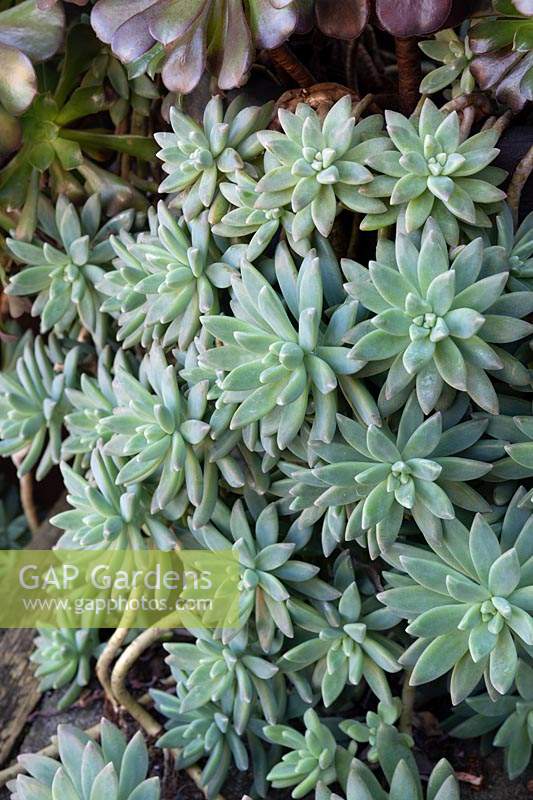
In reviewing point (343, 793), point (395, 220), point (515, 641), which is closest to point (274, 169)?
point (395, 220)

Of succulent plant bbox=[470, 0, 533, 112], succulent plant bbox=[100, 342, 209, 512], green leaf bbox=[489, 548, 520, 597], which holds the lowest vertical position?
green leaf bbox=[489, 548, 520, 597]

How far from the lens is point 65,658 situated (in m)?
1.30

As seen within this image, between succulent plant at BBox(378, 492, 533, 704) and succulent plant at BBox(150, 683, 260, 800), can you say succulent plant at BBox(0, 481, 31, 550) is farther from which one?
succulent plant at BBox(378, 492, 533, 704)

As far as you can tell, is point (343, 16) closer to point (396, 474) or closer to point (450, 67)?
point (450, 67)

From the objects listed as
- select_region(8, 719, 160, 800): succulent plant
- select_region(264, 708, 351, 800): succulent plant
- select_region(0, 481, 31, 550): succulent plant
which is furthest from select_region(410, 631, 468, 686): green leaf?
select_region(0, 481, 31, 550): succulent plant

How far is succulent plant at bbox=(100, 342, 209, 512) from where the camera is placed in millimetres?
985

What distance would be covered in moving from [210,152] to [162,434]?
1.12 ft

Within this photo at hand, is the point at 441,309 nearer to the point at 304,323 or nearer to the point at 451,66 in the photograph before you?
the point at 304,323

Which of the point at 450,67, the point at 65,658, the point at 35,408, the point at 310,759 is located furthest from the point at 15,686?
the point at 450,67

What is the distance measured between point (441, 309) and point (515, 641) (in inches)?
15.3

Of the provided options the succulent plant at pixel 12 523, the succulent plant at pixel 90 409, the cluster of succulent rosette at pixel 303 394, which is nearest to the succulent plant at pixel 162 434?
the cluster of succulent rosette at pixel 303 394

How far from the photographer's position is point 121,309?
111 centimetres

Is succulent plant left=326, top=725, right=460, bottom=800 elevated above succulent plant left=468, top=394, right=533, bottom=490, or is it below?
below

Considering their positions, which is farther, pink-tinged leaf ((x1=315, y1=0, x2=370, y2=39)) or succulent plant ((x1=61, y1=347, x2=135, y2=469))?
succulent plant ((x1=61, y1=347, x2=135, y2=469))
